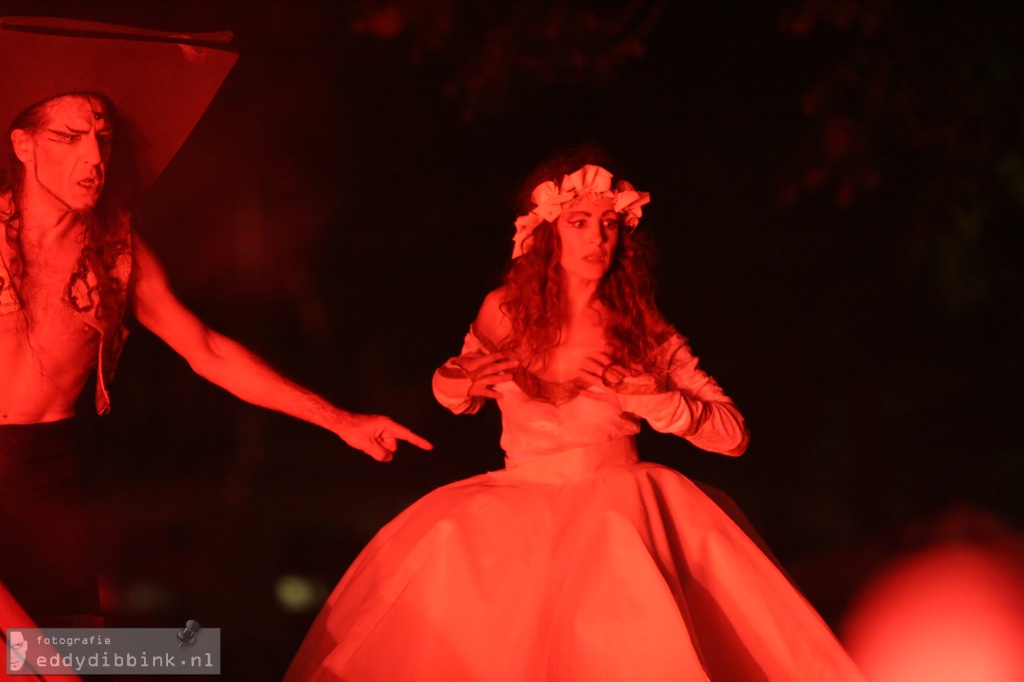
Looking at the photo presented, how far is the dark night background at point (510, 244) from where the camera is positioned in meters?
2.95

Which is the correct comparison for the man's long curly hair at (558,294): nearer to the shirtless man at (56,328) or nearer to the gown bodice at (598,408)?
the gown bodice at (598,408)

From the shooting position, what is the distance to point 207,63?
282cm

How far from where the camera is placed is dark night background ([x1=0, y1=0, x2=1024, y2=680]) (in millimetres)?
2947

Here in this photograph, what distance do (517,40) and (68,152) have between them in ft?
4.34

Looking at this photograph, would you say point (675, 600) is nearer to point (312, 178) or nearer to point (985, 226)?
point (312, 178)

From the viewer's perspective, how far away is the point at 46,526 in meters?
2.67

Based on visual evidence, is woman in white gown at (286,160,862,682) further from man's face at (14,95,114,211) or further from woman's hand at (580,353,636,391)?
man's face at (14,95,114,211)

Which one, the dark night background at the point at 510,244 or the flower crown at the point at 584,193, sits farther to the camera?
the dark night background at the point at 510,244

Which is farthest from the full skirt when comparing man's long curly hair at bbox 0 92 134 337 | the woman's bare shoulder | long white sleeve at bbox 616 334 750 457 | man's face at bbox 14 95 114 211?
man's face at bbox 14 95 114 211

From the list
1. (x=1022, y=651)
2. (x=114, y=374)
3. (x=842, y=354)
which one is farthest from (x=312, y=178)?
(x=1022, y=651)

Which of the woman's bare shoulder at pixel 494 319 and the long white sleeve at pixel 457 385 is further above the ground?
the woman's bare shoulder at pixel 494 319

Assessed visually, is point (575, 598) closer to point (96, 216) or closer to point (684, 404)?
point (684, 404)

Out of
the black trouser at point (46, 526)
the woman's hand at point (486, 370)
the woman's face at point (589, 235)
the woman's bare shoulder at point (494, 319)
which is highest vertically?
→ the woman's face at point (589, 235)

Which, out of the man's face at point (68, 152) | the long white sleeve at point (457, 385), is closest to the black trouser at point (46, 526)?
the man's face at point (68, 152)
